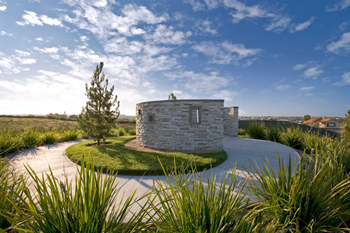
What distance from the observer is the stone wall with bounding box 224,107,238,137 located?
39.6 feet

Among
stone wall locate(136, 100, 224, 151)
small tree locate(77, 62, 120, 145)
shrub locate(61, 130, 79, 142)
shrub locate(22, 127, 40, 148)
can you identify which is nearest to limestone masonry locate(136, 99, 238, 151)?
stone wall locate(136, 100, 224, 151)

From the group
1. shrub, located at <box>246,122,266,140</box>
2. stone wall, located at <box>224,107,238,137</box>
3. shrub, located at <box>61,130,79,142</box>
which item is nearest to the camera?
shrub, located at <box>61,130,79,142</box>

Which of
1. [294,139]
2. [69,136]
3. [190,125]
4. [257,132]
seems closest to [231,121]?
[257,132]

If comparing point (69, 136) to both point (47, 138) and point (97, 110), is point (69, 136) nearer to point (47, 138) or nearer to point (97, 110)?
point (47, 138)

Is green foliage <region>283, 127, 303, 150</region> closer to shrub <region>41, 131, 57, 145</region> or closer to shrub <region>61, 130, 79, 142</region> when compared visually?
shrub <region>61, 130, 79, 142</region>

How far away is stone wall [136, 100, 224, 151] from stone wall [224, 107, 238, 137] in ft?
17.8

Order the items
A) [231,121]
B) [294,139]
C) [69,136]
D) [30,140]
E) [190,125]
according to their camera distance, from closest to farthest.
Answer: [190,125], [294,139], [30,140], [69,136], [231,121]

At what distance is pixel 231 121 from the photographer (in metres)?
12.3

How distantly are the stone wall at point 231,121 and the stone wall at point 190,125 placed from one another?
17.8ft

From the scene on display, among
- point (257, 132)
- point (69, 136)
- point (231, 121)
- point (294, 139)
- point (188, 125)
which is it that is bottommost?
point (69, 136)

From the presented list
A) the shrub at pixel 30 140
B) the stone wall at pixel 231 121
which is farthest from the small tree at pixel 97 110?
the stone wall at pixel 231 121

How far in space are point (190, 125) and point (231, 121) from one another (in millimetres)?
6386

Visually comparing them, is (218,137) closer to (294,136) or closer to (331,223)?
(294,136)

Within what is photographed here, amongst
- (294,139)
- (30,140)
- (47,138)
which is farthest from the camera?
(47,138)
